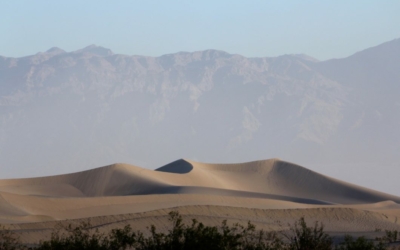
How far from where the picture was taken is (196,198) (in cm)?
5156

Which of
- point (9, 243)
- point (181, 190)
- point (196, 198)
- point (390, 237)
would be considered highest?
point (181, 190)

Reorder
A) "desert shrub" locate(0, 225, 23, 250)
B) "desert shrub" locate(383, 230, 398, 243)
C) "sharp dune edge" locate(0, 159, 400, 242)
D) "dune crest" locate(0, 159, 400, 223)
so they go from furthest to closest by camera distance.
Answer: "dune crest" locate(0, 159, 400, 223) < "sharp dune edge" locate(0, 159, 400, 242) < "desert shrub" locate(383, 230, 398, 243) < "desert shrub" locate(0, 225, 23, 250)

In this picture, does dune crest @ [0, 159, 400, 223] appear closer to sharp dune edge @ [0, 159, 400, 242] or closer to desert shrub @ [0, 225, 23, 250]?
sharp dune edge @ [0, 159, 400, 242]

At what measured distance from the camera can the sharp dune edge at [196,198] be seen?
40188mm

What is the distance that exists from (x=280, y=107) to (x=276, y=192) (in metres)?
106

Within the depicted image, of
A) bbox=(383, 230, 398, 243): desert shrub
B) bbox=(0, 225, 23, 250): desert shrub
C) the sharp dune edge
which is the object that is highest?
the sharp dune edge

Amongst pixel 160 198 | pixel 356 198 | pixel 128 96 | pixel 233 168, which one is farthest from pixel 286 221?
pixel 128 96

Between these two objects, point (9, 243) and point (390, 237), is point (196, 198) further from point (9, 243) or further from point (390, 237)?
point (9, 243)

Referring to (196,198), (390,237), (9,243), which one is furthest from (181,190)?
(9,243)

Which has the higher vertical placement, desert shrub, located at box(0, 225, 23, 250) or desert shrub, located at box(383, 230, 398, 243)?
desert shrub, located at box(383, 230, 398, 243)

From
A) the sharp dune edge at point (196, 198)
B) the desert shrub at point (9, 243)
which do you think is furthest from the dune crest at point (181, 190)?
the desert shrub at point (9, 243)

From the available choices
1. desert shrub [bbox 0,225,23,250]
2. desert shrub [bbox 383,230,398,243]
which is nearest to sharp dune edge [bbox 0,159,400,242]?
desert shrub [bbox 0,225,23,250]

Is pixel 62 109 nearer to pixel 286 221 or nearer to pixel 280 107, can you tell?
pixel 280 107

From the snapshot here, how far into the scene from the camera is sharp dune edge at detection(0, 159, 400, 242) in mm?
40188
